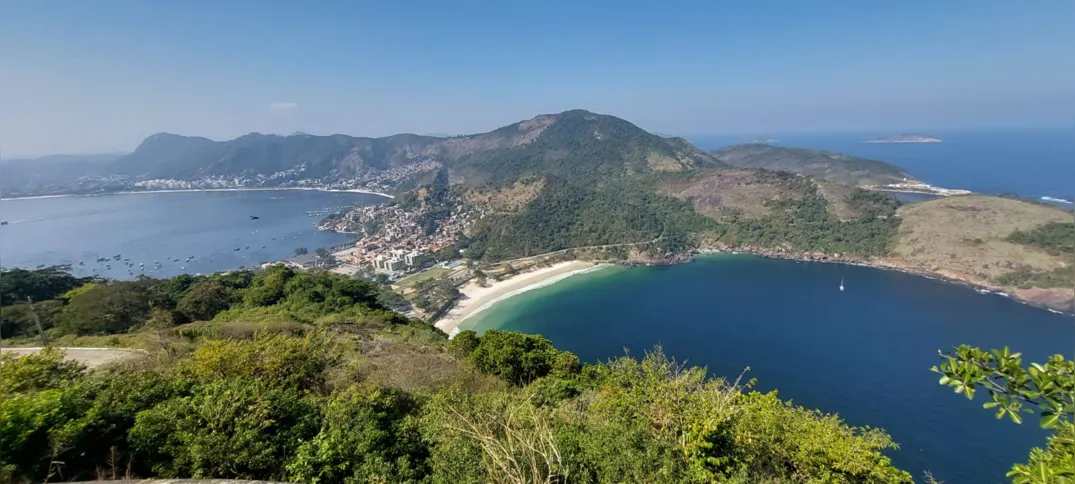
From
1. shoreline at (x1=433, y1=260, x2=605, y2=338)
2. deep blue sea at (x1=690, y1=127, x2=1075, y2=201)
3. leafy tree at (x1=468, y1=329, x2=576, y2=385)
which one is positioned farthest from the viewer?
deep blue sea at (x1=690, y1=127, x2=1075, y2=201)

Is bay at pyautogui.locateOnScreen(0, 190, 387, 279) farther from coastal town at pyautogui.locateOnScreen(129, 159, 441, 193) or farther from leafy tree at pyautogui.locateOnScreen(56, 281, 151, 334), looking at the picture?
leafy tree at pyautogui.locateOnScreen(56, 281, 151, 334)

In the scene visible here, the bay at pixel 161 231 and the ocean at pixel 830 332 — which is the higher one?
the bay at pixel 161 231

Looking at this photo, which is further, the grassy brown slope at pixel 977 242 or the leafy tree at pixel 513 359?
the grassy brown slope at pixel 977 242

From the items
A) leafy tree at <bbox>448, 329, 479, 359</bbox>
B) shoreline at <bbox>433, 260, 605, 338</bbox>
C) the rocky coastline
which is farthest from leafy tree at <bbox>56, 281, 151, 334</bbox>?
the rocky coastline

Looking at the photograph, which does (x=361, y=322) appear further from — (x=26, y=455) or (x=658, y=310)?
(x=658, y=310)

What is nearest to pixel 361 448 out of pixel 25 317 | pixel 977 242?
pixel 25 317

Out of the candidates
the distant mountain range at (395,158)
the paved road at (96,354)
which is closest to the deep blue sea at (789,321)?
the paved road at (96,354)

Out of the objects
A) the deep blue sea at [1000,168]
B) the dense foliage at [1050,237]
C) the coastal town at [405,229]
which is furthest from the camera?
the deep blue sea at [1000,168]

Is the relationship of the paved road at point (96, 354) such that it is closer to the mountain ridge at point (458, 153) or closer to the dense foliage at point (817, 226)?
the dense foliage at point (817, 226)
